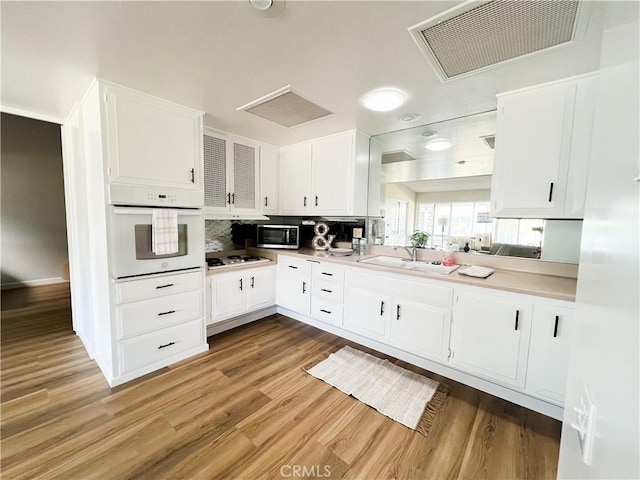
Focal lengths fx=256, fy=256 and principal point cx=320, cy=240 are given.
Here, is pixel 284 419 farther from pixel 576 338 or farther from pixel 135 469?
pixel 576 338

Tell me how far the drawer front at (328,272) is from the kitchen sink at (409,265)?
260mm

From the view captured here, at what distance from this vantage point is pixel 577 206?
1771 millimetres

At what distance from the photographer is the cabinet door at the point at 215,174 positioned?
2.83 m

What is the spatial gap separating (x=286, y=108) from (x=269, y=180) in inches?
52.8

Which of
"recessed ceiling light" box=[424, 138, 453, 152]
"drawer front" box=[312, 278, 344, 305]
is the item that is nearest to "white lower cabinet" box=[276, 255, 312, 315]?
"drawer front" box=[312, 278, 344, 305]

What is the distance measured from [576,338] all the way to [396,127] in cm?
253

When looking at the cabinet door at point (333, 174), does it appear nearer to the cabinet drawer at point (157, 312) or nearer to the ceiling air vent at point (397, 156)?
the ceiling air vent at point (397, 156)

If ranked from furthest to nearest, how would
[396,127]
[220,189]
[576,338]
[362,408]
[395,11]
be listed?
[220,189] < [396,127] < [362,408] < [395,11] < [576,338]

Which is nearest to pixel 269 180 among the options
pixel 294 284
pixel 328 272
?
pixel 294 284

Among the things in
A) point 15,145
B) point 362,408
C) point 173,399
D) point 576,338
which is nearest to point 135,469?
point 173,399

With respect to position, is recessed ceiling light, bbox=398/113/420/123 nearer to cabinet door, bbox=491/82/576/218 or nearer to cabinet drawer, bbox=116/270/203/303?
cabinet door, bbox=491/82/576/218

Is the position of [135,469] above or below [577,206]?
below

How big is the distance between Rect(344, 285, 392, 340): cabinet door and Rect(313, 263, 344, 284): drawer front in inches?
6.2

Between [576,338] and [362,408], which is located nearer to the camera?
[576,338]
